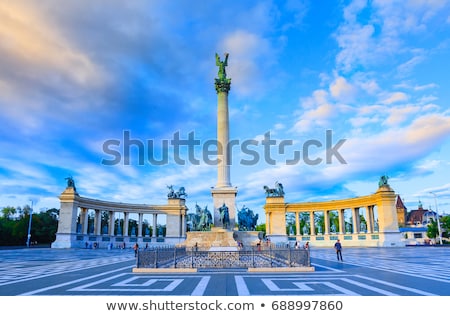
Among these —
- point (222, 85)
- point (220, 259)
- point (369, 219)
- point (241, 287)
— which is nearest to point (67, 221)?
point (222, 85)

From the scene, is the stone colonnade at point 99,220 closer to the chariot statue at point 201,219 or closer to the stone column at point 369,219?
the chariot statue at point 201,219

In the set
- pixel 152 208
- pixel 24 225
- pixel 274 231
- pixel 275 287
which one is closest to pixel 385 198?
pixel 274 231

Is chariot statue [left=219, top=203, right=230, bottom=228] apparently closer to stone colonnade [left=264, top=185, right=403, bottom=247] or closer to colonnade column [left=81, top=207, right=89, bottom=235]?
stone colonnade [left=264, top=185, right=403, bottom=247]

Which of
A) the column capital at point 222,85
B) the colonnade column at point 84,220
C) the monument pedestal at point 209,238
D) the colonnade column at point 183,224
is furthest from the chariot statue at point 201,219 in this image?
the colonnade column at point 183,224

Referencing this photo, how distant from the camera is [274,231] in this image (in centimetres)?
7581

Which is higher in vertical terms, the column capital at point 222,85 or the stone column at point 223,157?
the column capital at point 222,85

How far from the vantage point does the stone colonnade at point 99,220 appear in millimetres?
62841

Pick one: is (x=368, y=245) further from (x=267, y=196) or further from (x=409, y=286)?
(x=409, y=286)

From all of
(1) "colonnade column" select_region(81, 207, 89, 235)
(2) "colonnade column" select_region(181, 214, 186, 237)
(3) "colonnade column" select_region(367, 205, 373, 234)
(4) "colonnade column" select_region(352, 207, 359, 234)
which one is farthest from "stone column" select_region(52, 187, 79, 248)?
(3) "colonnade column" select_region(367, 205, 373, 234)

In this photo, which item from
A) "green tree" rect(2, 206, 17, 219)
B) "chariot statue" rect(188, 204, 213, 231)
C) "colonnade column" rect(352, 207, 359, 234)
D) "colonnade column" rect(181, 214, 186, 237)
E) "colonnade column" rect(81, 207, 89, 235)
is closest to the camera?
"chariot statue" rect(188, 204, 213, 231)

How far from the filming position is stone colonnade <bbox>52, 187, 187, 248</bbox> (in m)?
62.8

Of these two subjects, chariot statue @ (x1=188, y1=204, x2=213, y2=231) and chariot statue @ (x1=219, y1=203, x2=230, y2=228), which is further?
chariot statue @ (x1=188, y1=204, x2=213, y2=231)
